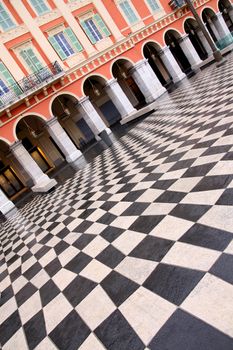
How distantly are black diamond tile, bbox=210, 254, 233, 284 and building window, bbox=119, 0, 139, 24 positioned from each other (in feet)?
70.2

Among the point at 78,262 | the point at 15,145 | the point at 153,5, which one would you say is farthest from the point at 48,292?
the point at 153,5

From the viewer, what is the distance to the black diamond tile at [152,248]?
289 centimetres

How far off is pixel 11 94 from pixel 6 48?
2837mm

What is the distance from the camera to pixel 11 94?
16.1 metres

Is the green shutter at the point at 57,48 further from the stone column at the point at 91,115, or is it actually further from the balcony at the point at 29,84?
the stone column at the point at 91,115

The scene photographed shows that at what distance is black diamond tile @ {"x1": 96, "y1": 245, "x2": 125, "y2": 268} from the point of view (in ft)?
10.8

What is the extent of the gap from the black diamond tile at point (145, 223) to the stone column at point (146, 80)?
17.6 metres

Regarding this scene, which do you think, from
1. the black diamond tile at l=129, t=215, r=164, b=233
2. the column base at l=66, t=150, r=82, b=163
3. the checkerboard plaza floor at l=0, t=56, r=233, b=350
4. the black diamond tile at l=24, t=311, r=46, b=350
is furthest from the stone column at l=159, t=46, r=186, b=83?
the black diamond tile at l=24, t=311, r=46, b=350

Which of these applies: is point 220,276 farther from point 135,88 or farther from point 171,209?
point 135,88

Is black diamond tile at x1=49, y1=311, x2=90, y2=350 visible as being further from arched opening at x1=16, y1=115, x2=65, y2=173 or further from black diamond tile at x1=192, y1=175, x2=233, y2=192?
arched opening at x1=16, y1=115, x2=65, y2=173

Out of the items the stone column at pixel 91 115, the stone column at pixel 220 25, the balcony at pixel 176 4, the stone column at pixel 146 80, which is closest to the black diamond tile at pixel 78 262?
the stone column at pixel 91 115

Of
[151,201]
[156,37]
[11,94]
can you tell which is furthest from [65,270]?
[156,37]

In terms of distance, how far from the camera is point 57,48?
17891mm

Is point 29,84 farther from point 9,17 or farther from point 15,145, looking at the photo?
point 9,17
